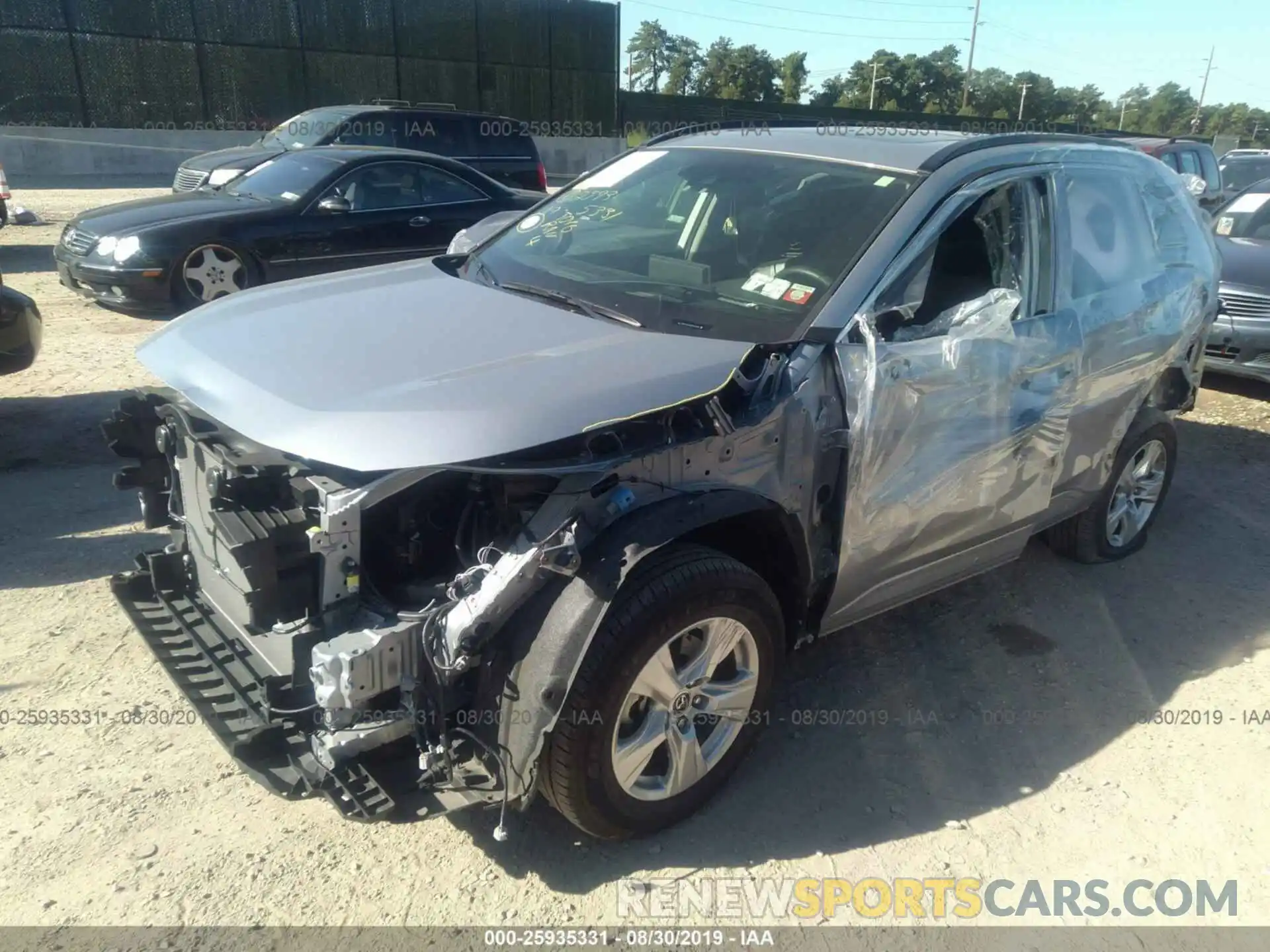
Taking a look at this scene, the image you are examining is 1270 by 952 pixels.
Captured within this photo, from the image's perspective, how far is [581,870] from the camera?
9.11ft

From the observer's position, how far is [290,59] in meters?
23.8

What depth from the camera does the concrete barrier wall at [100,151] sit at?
2014 cm

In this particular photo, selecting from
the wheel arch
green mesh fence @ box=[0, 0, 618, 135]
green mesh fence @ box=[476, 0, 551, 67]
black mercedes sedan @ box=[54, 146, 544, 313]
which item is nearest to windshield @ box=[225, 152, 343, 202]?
black mercedes sedan @ box=[54, 146, 544, 313]

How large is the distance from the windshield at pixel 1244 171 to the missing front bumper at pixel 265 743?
16.4m

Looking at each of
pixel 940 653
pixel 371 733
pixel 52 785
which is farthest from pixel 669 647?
pixel 52 785

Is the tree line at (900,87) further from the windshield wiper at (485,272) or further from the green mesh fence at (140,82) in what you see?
the windshield wiper at (485,272)

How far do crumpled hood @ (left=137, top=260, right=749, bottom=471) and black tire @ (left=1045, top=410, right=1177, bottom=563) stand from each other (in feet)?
8.34

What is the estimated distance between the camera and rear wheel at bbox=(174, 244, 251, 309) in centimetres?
813

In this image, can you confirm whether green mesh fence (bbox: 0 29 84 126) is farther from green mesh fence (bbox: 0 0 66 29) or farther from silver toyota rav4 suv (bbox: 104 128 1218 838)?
silver toyota rav4 suv (bbox: 104 128 1218 838)

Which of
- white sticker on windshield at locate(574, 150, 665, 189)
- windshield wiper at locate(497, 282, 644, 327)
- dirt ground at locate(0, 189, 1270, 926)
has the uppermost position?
white sticker on windshield at locate(574, 150, 665, 189)

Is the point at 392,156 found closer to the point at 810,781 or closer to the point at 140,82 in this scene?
the point at 810,781

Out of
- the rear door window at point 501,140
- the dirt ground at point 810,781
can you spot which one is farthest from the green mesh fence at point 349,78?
the dirt ground at point 810,781

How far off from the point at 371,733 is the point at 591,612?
66cm

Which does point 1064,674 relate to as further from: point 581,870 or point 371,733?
point 371,733
